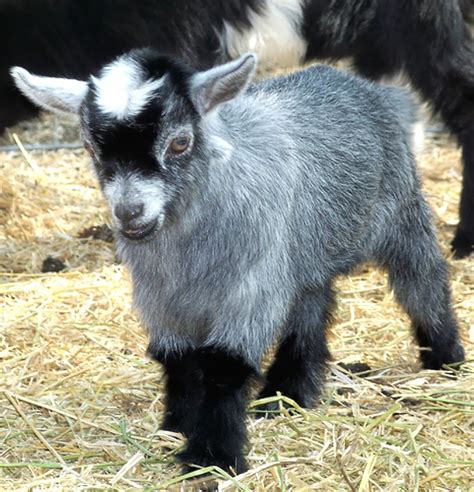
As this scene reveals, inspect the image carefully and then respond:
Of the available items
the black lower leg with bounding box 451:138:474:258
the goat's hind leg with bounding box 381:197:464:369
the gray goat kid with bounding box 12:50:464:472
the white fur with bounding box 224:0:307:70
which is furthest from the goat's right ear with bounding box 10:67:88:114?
the black lower leg with bounding box 451:138:474:258

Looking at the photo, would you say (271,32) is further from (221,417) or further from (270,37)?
(221,417)

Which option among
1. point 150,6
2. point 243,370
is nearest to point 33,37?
point 150,6

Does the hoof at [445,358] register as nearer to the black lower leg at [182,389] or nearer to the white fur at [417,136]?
the white fur at [417,136]

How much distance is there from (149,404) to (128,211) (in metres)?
1.14

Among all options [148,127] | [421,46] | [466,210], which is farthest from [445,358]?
[421,46]

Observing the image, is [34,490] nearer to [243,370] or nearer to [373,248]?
[243,370]

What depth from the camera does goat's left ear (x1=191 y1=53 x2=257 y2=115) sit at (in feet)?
11.2

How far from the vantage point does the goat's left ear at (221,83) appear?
3410 millimetres

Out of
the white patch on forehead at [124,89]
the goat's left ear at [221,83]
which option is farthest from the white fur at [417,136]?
the white patch on forehead at [124,89]

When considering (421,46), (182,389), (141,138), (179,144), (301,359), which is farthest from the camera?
(421,46)

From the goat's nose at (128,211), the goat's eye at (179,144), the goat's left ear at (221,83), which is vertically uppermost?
the goat's left ear at (221,83)

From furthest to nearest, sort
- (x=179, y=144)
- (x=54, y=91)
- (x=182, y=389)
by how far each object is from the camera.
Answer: (x=182, y=389), (x=54, y=91), (x=179, y=144)

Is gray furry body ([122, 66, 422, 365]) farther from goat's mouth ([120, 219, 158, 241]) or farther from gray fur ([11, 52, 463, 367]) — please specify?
goat's mouth ([120, 219, 158, 241])

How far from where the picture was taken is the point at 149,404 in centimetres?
418
